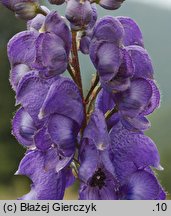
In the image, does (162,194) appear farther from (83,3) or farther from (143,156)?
(83,3)

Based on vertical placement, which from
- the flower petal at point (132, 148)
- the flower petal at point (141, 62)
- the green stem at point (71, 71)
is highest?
the flower petal at point (141, 62)

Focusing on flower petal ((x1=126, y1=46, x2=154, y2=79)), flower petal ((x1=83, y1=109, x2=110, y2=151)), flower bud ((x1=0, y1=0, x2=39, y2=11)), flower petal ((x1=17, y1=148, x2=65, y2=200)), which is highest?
flower bud ((x1=0, y1=0, x2=39, y2=11))

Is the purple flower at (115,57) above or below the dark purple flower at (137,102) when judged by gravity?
above

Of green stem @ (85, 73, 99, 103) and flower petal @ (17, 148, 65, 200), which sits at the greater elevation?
green stem @ (85, 73, 99, 103)

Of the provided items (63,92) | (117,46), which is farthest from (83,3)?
(63,92)

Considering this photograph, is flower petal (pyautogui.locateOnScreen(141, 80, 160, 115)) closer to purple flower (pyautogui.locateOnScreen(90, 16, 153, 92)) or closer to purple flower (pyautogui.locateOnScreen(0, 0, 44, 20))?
purple flower (pyautogui.locateOnScreen(90, 16, 153, 92))

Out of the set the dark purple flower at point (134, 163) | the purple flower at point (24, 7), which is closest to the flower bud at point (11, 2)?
the purple flower at point (24, 7)

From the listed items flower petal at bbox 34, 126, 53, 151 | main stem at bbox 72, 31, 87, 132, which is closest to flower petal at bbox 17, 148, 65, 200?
flower petal at bbox 34, 126, 53, 151

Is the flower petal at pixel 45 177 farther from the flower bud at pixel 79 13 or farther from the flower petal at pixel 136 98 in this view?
the flower bud at pixel 79 13
